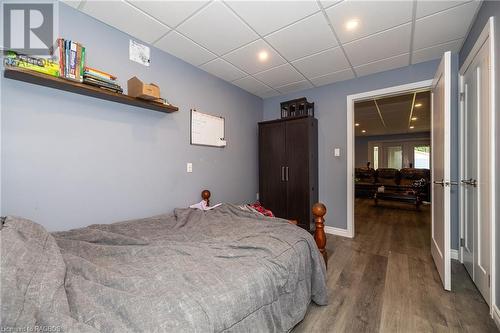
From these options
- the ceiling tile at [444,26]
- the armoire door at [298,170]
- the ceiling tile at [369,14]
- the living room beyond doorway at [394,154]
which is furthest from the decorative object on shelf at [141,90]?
the living room beyond doorway at [394,154]

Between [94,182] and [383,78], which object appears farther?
[383,78]

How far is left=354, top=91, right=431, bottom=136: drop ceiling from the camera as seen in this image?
4.32 metres

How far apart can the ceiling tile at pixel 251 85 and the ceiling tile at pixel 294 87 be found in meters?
0.26

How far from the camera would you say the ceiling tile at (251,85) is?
3.23m

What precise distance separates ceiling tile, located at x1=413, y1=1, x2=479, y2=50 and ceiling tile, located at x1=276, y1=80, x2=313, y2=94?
1422 millimetres

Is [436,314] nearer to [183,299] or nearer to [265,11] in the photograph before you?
[183,299]

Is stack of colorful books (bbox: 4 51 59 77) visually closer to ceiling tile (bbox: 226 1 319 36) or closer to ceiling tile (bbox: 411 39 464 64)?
ceiling tile (bbox: 226 1 319 36)

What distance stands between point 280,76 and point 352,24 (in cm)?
124

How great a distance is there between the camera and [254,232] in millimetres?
1562

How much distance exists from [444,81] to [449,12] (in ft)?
1.98

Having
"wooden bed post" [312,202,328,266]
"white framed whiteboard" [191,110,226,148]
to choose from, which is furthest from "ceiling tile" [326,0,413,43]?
"white framed whiteboard" [191,110,226,148]

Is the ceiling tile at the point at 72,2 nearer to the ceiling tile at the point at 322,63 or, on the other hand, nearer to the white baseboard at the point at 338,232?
the ceiling tile at the point at 322,63

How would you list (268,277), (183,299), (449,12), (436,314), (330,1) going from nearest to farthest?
(183,299)
(268,277)
(436,314)
(330,1)
(449,12)

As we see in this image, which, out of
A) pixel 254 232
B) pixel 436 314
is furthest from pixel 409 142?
pixel 254 232
